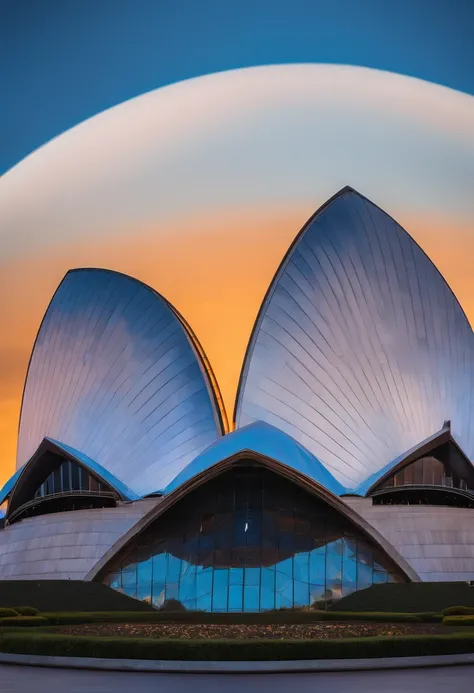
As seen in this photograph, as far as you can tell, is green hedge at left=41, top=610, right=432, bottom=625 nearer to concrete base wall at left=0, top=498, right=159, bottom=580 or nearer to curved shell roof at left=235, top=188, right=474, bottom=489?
concrete base wall at left=0, top=498, right=159, bottom=580

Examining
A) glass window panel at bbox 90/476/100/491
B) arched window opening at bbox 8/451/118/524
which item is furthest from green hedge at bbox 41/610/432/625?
glass window panel at bbox 90/476/100/491

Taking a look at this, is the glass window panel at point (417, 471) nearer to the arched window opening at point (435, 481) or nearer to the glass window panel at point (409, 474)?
the arched window opening at point (435, 481)

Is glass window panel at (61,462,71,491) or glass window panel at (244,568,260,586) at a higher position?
glass window panel at (61,462,71,491)

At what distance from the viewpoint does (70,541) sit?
109 feet

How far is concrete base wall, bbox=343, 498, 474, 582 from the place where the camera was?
104 ft

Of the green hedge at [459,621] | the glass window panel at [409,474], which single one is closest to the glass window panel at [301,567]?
the glass window panel at [409,474]

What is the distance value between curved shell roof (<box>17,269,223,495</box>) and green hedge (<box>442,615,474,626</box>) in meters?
15.3

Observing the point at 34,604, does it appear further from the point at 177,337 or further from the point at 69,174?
the point at 69,174

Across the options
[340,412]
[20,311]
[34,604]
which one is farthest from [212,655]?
[20,311]

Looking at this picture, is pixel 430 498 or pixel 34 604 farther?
pixel 430 498

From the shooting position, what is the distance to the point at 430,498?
1437 inches

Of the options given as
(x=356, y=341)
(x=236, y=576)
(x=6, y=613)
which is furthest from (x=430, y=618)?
(x=356, y=341)

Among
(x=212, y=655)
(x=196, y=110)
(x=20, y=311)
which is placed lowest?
(x=212, y=655)

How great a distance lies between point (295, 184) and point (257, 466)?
22.4 metres
